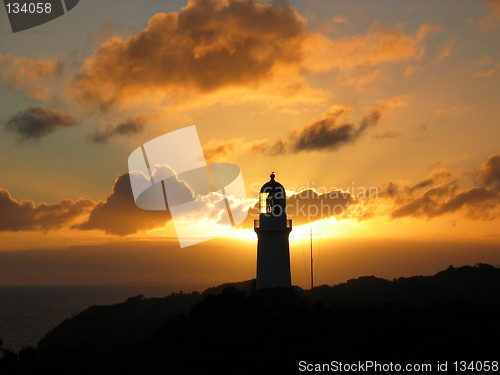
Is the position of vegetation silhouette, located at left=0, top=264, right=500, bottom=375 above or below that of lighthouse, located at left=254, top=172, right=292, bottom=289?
below

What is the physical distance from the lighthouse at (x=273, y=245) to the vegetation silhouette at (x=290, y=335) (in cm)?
102

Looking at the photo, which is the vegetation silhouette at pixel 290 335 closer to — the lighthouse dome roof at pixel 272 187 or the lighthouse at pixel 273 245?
the lighthouse at pixel 273 245

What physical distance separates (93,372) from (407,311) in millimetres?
18096

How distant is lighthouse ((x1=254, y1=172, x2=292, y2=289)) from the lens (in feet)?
152

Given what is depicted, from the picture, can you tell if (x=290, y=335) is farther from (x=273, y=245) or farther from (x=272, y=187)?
(x=272, y=187)

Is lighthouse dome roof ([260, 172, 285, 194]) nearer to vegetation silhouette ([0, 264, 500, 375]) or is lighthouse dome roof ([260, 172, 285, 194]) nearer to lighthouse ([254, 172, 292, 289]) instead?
lighthouse ([254, 172, 292, 289])

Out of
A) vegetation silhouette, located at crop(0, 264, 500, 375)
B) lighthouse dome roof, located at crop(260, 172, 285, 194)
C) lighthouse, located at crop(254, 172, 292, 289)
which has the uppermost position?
lighthouse dome roof, located at crop(260, 172, 285, 194)

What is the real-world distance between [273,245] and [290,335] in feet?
45.5

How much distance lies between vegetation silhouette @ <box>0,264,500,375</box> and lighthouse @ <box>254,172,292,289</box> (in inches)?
40.3

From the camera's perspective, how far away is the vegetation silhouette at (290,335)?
95.5 ft

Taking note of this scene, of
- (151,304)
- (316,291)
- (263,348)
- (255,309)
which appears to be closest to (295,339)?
(263,348)

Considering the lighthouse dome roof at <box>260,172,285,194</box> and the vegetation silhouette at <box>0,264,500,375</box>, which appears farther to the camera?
the lighthouse dome roof at <box>260,172,285,194</box>

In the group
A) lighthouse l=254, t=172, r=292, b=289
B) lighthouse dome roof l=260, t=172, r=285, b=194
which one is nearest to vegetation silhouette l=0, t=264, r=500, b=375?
lighthouse l=254, t=172, r=292, b=289

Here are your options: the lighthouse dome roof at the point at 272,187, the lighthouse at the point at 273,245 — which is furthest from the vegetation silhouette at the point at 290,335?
the lighthouse dome roof at the point at 272,187
